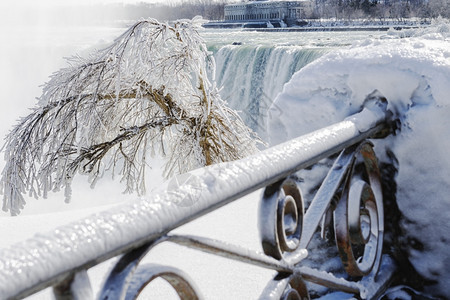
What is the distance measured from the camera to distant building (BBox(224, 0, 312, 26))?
7756 centimetres

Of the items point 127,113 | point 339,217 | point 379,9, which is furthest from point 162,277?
point 379,9

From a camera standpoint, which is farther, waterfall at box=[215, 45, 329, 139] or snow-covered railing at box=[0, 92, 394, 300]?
waterfall at box=[215, 45, 329, 139]

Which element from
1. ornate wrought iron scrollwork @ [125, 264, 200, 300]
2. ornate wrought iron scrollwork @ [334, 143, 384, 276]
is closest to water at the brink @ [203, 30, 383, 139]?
ornate wrought iron scrollwork @ [334, 143, 384, 276]

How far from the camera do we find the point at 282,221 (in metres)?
1.18

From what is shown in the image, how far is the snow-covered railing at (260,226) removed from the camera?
64 centimetres

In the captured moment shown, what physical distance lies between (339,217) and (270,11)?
8514 cm

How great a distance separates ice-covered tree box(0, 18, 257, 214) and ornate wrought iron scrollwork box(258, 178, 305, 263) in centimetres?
565

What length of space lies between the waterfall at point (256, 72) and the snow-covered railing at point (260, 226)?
16670 millimetres

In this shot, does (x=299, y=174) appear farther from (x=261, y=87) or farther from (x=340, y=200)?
(x=261, y=87)

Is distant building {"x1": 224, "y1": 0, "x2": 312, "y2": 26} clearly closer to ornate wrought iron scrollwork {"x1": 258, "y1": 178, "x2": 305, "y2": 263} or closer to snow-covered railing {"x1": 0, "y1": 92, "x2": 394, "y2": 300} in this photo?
snow-covered railing {"x1": 0, "y1": 92, "x2": 394, "y2": 300}

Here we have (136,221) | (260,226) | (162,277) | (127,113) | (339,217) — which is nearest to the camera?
(136,221)

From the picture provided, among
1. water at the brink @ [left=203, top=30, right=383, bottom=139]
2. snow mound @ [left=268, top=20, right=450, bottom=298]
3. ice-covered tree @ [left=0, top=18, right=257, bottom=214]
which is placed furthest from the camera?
water at the brink @ [left=203, top=30, right=383, bottom=139]

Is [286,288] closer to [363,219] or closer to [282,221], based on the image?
[282,221]

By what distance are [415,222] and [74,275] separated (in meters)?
1.44
